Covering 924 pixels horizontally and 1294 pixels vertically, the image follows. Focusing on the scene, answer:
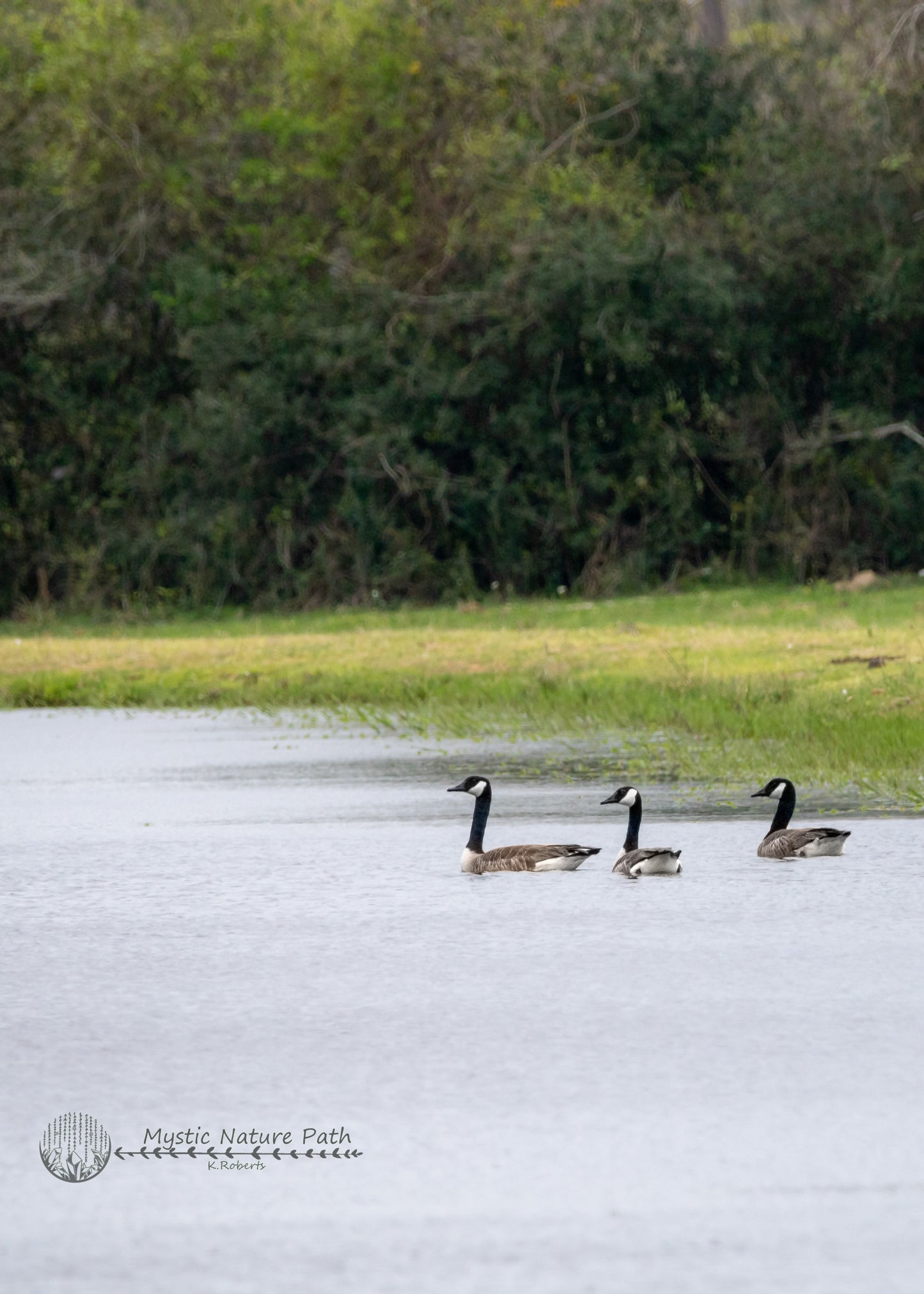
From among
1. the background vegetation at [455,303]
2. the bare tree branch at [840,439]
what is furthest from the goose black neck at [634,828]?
the bare tree branch at [840,439]

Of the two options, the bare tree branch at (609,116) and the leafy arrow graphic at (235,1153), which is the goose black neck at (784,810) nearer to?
the leafy arrow graphic at (235,1153)

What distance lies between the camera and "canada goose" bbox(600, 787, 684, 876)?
10.5 meters

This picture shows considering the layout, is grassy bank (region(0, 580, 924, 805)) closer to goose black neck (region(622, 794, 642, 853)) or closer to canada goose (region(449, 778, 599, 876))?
goose black neck (region(622, 794, 642, 853))

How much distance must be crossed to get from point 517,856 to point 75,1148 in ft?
15.6

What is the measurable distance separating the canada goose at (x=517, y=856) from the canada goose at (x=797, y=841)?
84cm

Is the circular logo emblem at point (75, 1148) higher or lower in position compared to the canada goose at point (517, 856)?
higher

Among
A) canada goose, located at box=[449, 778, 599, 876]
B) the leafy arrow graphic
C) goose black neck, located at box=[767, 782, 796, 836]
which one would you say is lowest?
canada goose, located at box=[449, 778, 599, 876]

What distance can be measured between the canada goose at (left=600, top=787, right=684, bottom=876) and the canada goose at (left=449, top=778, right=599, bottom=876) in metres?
0.15

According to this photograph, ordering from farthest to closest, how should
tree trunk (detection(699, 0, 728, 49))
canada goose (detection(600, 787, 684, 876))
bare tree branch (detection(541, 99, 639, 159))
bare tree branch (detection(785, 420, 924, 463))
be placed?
tree trunk (detection(699, 0, 728, 49)), bare tree branch (detection(541, 99, 639, 159)), bare tree branch (detection(785, 420, 924, 463)), canada goose (detection(600, 787, 684, 876))

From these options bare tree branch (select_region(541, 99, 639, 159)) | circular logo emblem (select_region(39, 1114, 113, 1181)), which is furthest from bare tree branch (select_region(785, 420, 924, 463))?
circular logo emblem (select_region(39, 1114, 113, 1181))

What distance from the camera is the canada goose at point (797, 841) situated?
1089 centimetres

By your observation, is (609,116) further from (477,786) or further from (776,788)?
(477,786)

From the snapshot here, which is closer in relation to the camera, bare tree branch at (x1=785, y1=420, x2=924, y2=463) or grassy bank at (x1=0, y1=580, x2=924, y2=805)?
grassy bank at (x1=0, y1=580, x2=924, y2=805)

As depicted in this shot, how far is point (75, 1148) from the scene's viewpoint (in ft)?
20.3
